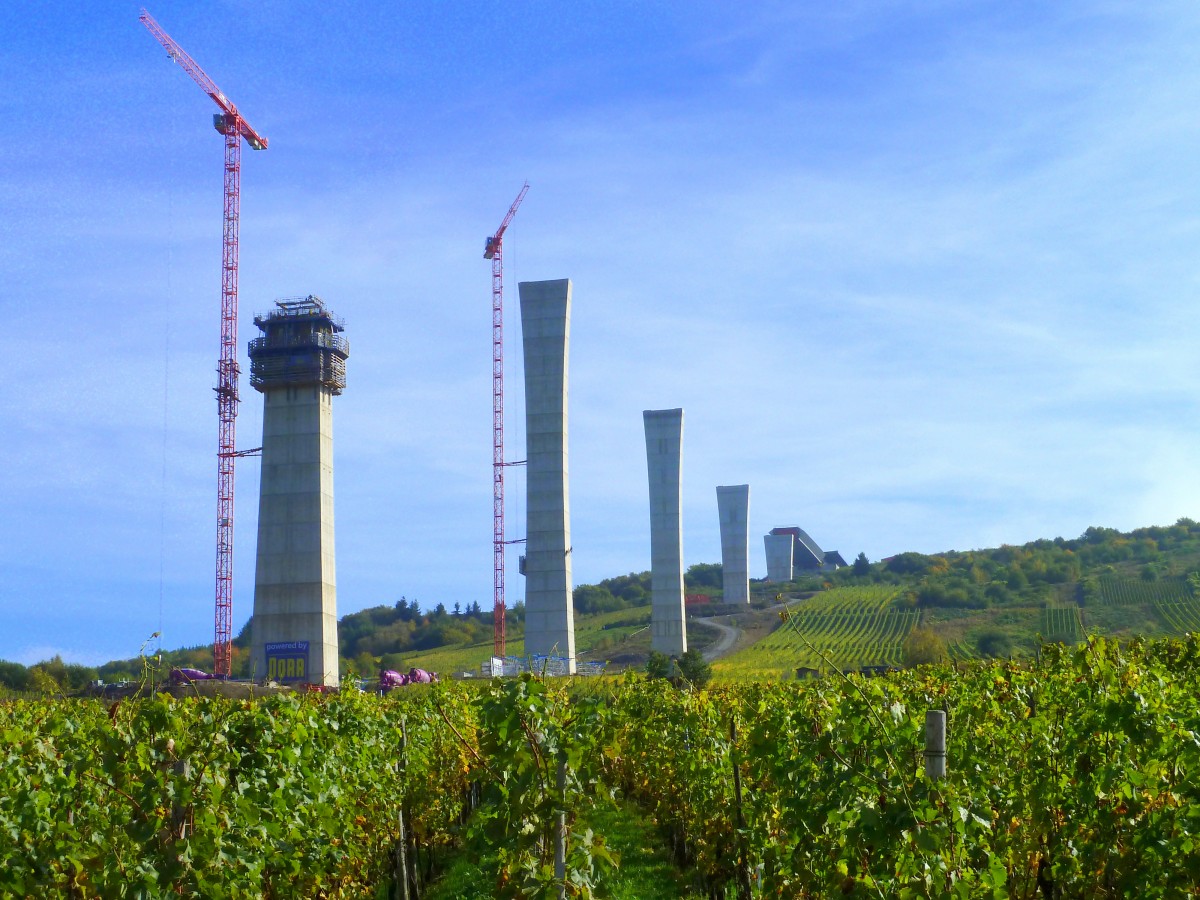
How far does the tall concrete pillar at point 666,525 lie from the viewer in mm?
53031

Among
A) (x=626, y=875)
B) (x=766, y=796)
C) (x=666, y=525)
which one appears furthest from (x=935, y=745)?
(x=666, y=525)

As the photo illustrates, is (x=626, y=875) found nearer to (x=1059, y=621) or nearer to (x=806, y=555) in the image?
(x=1059, y=621)

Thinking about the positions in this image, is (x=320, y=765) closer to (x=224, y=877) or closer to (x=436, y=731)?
(x=224, y=877)

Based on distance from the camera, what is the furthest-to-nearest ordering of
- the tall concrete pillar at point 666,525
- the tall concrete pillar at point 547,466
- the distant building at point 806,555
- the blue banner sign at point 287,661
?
the distant building at point 806,555 → the tall concrete pillar at point 666,525 → the blue banner sign at point 287,661 → the tall concrete pillar at point 547,466

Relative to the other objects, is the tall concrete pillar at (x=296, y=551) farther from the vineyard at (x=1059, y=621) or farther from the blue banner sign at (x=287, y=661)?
the vineyard at (x=1059, y=621)

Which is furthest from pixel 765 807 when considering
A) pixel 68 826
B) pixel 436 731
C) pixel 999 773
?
pixel 436 731

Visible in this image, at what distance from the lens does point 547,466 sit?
45531 millimetres

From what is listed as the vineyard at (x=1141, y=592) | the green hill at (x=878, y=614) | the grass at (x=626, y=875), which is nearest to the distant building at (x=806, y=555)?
the green hill at (x=878, y=614)

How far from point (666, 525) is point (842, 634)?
2978 centimetres

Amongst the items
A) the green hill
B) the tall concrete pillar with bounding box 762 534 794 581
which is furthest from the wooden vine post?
the tall concrete pillar with bounding box 762 534 794 581

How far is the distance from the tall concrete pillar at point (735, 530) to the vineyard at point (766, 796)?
64.3m

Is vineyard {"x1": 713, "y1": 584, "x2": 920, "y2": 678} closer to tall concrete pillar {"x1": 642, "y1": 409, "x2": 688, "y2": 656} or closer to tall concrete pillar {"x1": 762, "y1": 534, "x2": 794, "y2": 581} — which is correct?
tall concrete pillar {"x1": 642, "y1": 409, "x2": 688, "y2": 656}

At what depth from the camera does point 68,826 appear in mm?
6488

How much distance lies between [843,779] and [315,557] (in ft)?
141
